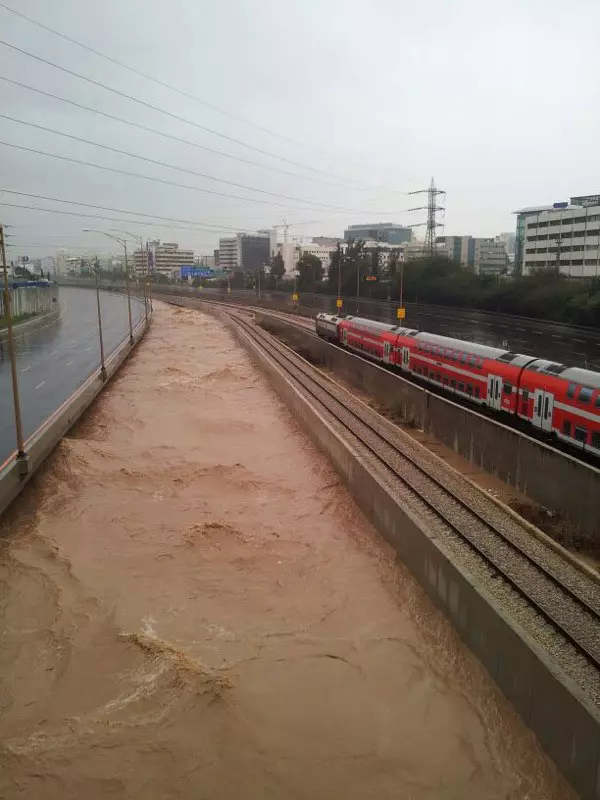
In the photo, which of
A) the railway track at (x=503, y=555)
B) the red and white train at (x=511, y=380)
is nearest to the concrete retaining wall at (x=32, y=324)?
the red and white train at (x=511, y=380)

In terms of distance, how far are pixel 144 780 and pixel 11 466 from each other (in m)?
9.84

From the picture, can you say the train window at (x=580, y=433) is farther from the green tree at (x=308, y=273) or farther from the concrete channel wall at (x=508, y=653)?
the green tree at (x=308, y=273)

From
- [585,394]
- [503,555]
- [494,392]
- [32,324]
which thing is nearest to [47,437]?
[503,555]

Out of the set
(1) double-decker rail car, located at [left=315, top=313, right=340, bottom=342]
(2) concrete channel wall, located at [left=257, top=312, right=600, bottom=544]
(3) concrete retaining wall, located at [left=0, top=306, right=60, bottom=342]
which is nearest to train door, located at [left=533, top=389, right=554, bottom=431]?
(2) concrete channel wall, located at [left=257, top=312, right=600, bottom=544]

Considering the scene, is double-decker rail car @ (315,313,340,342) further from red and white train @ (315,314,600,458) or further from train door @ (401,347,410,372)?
train door @ (401,347,410,372)

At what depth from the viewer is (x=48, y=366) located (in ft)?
112

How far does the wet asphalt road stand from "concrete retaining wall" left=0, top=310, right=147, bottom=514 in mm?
619

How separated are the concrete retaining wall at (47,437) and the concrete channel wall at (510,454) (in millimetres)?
12173

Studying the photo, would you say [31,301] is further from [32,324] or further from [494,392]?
[494,392]

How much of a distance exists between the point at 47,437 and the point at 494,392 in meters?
14.4

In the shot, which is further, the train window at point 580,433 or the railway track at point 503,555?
the train window at point 580,433

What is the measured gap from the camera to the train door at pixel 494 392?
19578mm

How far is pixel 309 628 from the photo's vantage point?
9695 mm

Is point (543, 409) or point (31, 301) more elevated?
point (31, 301)
